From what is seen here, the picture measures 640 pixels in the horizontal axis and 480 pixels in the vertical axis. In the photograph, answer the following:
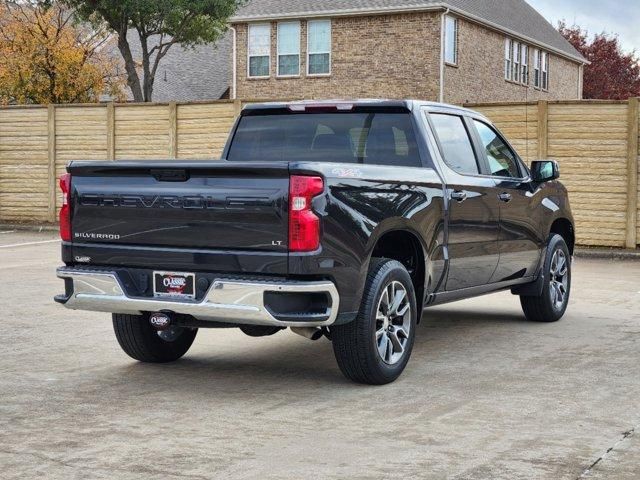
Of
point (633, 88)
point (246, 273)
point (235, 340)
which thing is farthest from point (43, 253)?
point (633, 88)

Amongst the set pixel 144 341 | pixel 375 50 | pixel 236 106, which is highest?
pixel 375 50

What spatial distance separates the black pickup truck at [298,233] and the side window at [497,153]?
32 centimetres

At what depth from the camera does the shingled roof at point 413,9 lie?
36188 millimetres

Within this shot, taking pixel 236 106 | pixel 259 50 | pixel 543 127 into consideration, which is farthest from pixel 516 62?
pixel 543 127

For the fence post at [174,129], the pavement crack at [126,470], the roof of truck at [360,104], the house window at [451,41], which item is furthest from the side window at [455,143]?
the house window at [451,41]

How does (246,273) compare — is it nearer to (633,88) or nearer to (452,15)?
(452,15)

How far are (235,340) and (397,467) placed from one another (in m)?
4.28

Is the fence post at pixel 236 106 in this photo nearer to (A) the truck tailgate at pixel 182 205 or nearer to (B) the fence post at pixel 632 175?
(B) the fence post at pixel 632 175

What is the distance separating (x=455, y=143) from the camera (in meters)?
8.94

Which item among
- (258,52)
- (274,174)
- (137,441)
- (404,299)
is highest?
(258,52)

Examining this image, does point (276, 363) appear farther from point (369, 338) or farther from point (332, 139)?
point (332, 139)

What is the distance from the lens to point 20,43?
124 ft

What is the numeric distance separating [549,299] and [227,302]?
4427 mm

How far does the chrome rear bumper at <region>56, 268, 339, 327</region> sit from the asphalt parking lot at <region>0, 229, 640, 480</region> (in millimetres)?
519
